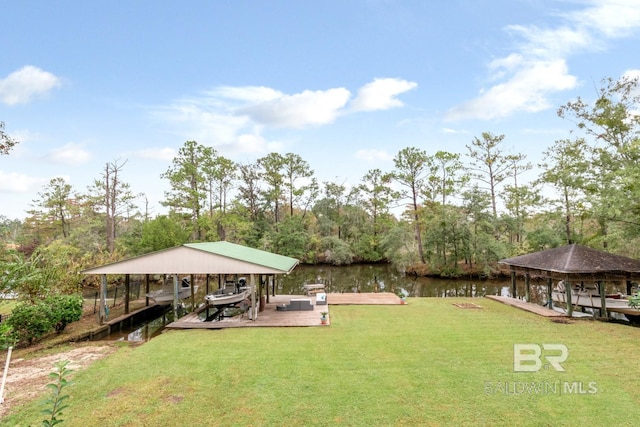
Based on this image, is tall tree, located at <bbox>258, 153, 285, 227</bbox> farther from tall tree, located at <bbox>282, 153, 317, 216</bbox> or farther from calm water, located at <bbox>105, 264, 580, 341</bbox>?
calm water, located at <bbox>105, 264, 580, 341</bbox>

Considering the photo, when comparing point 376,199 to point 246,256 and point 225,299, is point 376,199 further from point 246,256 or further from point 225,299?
point 225,299

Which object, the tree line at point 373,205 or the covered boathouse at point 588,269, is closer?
the covered boathouse at point 588,269

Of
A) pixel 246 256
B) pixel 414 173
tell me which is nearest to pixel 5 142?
pixel 246 256

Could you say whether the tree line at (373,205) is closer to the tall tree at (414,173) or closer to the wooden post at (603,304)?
the tall tree at (414,173)

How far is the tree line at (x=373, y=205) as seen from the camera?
80.7 feet

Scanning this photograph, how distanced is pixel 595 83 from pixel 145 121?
25098 mm

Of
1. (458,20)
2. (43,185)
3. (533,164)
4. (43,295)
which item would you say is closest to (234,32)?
(458,20)

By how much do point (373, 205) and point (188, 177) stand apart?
1984 cm

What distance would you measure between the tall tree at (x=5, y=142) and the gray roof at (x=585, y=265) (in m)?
20.3

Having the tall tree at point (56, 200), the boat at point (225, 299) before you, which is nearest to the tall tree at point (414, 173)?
→ the boat at point (225, 299)

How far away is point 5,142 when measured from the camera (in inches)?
457

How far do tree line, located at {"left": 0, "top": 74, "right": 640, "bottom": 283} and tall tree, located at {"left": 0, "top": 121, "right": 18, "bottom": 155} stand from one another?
9.29 m

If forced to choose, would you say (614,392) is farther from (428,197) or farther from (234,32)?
(428,197)

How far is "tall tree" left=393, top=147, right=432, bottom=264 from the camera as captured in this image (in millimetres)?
30000
